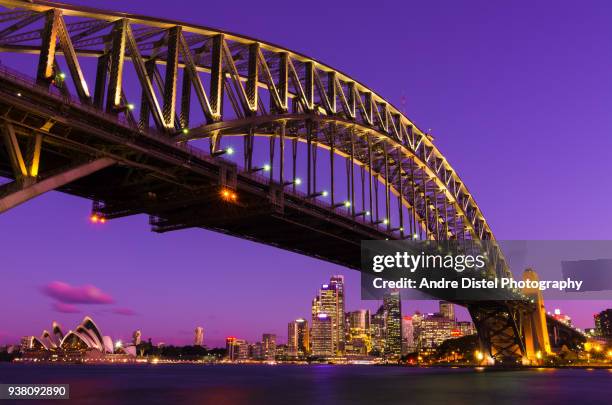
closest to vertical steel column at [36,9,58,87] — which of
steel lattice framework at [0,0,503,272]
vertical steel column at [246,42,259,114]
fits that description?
steel lattice framework at [0,0,503,272]

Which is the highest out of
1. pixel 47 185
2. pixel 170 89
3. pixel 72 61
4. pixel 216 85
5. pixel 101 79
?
pixel 216 85

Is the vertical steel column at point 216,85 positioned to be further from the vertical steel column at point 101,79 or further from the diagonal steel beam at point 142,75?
the vertical steel column at point 101,79

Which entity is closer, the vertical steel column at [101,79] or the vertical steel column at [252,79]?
the vertical steel column at [101,79]

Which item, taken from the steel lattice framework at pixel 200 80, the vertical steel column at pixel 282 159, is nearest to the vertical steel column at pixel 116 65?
the steel lattice framework at pixel 200 80

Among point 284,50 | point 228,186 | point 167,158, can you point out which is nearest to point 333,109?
point 284,50

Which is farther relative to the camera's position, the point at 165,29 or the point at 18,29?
the point at 165,29

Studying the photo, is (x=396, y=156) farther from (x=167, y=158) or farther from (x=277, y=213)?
(x=167, y=158)

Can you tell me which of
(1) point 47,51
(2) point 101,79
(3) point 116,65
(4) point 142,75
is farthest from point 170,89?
(1) point 47,51

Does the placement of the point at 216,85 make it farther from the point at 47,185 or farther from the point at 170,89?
the point at 47,185

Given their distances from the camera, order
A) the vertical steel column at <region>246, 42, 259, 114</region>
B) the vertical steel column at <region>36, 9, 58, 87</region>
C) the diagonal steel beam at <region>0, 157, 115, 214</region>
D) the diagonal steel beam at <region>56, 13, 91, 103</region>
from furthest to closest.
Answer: the vertical steel column at <region>246, 42, 259, 114</region> → the diagonal steel beam at <region>56, 13, 91, 103</region> → the vertical steel column at <region>36, 9, 58, 87</region> → the diagonal steel beam at <region>0, 157, 115, 214</region>

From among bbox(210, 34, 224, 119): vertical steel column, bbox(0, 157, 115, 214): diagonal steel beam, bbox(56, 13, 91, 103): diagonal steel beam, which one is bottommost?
bbox(0, 157, 115, 214): diagonal steel beam

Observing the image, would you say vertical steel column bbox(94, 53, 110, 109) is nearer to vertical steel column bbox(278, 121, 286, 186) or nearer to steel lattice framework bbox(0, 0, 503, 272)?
steel lattice framework bbox(0, 0, 503, 272)
